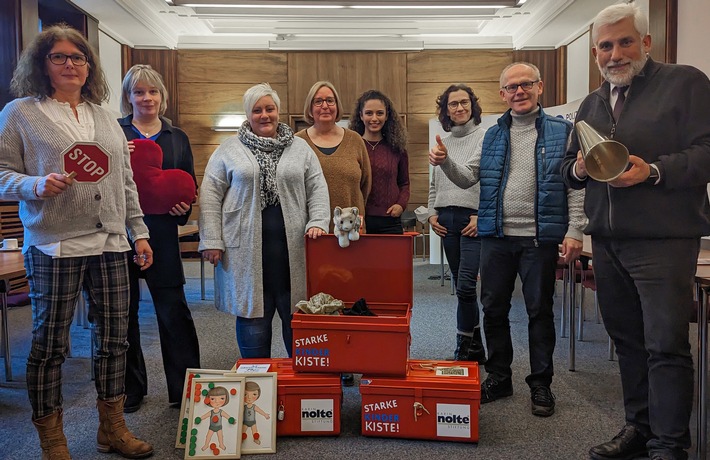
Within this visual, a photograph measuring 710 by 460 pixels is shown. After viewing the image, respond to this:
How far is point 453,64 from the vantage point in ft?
26.5

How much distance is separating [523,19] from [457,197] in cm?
512

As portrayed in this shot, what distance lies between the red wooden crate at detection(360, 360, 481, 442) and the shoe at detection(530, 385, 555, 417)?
0.41 metres

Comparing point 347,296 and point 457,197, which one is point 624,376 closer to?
point 347,296

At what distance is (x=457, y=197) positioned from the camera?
3066 millimetres

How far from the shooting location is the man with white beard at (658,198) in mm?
1676

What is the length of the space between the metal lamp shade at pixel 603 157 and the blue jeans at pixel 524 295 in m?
0.68

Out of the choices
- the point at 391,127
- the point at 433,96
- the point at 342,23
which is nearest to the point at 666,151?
the point at 391,127

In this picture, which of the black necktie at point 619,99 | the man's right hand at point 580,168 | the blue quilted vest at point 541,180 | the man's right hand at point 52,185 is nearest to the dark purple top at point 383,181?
the blue quilted vest at point 541,180

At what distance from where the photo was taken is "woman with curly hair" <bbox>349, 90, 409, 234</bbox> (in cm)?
305

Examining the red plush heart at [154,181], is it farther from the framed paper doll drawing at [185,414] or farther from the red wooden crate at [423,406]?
the red wooden crate at [423,406]

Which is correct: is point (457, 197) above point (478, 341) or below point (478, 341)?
above

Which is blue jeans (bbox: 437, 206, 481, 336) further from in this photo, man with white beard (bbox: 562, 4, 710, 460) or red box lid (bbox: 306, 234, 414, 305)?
man with white beard (bbox: 562, 4, 710, 460)

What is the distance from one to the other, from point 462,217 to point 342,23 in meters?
5.33

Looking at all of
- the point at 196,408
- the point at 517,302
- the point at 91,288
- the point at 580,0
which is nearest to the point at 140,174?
the point at 91,288
